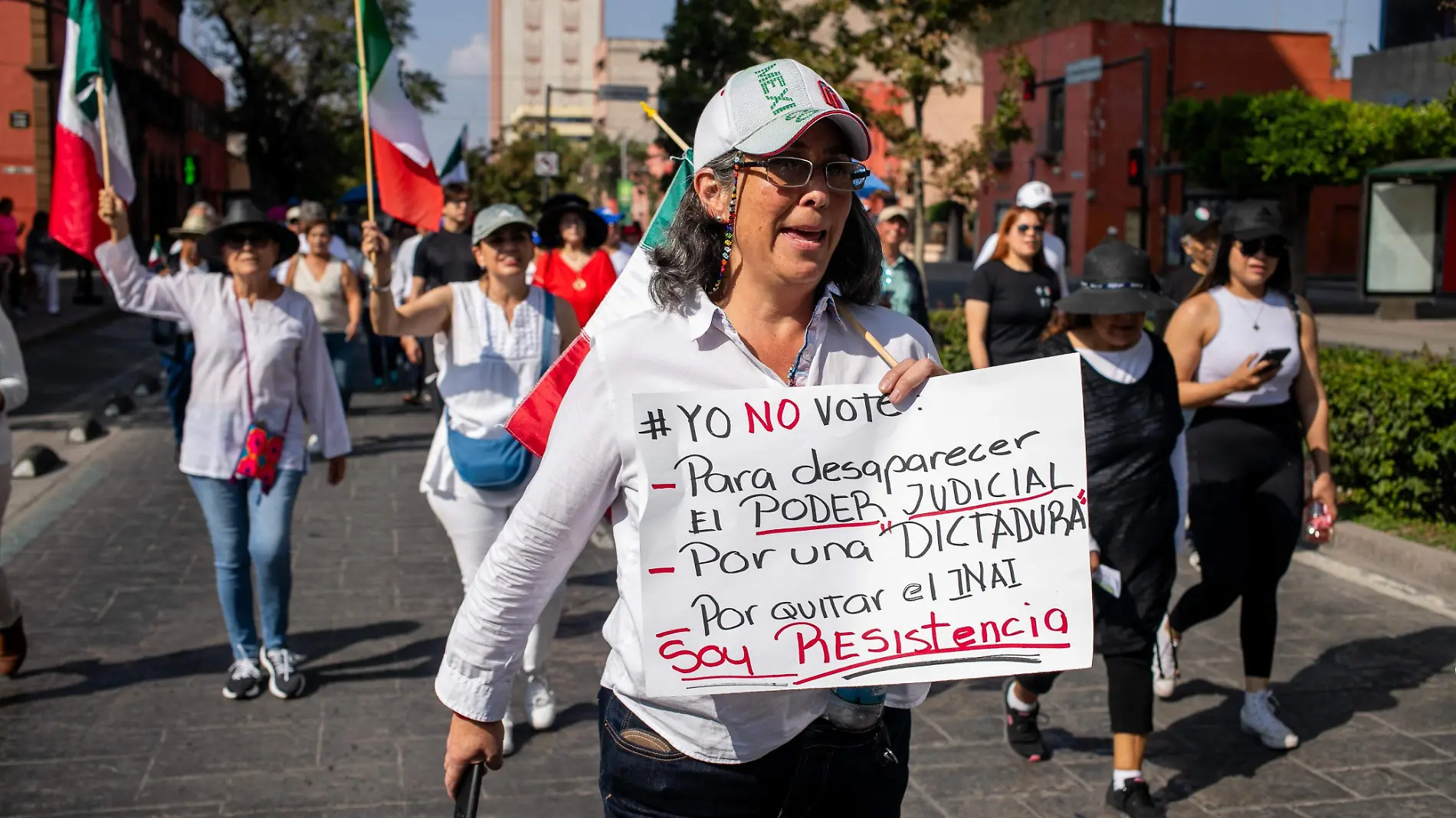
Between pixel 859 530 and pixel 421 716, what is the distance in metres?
3.52

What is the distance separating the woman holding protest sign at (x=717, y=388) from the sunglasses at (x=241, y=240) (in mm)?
3594

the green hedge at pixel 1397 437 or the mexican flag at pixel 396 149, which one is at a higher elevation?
the mexican flag at pixel 396 149

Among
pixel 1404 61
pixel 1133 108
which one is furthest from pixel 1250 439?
pixel 1133 108

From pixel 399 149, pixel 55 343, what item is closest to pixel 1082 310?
pixel 399 149

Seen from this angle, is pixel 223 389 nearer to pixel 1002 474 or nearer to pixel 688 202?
pixel 688 202

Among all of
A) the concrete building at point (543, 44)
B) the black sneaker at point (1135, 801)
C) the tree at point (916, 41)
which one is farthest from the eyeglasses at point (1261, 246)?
the concrete building at point (543, 44)

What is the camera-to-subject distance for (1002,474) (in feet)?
7.85

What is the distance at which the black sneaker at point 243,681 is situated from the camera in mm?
5602

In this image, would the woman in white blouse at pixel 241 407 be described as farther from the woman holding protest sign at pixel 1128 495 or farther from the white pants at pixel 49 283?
the white pants at pixel 49 283

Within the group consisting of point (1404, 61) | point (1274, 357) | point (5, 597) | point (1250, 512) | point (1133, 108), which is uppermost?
point (1133, 108)

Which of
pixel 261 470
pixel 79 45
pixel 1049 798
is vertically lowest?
pixel 1049 798

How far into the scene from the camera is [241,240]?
5688 mm

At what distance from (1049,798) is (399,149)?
3557 millimetres

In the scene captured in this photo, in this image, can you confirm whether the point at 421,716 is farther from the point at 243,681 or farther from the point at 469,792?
the point at 469,792
